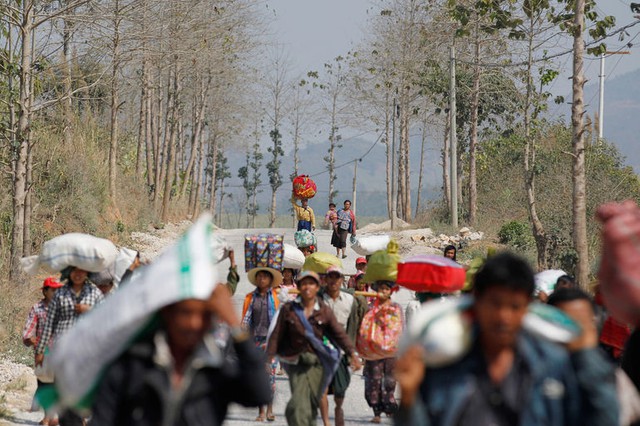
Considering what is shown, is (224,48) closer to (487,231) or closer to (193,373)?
(487,231)

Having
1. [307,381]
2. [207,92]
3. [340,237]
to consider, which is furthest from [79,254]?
[207,92]

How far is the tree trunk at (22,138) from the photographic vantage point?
54.0 ft

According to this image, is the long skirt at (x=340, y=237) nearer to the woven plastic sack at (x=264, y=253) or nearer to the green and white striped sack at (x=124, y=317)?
the woven plastic sack at (x=264, y=253)

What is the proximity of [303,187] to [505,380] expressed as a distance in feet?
70.0

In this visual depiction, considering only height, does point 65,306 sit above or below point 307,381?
above

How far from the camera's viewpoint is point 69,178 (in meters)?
26.0

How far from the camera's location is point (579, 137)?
18.3 meters

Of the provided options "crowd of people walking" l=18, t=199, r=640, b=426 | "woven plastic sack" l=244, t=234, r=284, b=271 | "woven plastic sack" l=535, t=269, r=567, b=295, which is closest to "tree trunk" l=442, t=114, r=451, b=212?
"woven plastic sack" l=244, t=234, r=284, b=271

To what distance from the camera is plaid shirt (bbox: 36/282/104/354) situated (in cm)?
971

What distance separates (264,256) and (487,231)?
23751mm

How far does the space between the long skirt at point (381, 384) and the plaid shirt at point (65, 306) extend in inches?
126

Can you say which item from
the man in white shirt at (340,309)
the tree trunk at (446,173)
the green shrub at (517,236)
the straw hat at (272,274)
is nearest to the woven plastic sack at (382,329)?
the man in white shirt at (340,309)

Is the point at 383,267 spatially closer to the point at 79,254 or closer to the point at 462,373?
the point at 79,254

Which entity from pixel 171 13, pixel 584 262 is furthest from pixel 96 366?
pixel 171 13
